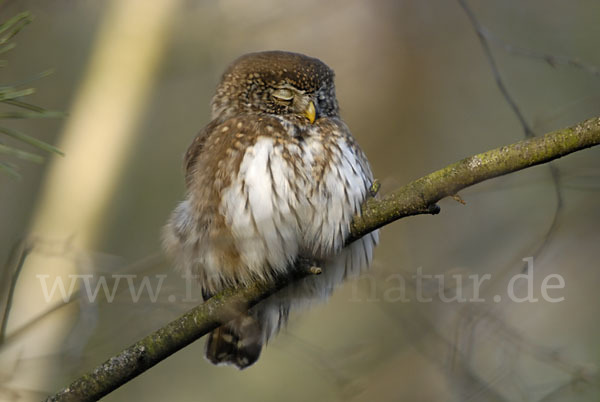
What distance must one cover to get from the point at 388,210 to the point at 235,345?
159 centimetres

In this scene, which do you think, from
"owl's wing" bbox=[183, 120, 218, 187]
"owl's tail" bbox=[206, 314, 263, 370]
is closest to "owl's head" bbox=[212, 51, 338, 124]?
"owl's wing" bbox=[183, 120, 218, 187]

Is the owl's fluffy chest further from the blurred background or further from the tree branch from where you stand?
→ the blurred background

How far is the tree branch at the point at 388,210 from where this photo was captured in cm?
237

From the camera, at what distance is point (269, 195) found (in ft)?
10.2

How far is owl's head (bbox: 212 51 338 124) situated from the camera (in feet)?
11.7

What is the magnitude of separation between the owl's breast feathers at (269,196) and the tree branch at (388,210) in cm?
20

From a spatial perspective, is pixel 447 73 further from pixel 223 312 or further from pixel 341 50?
pixel 223 312

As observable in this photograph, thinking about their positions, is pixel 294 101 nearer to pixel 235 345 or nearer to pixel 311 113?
pixel 311 113

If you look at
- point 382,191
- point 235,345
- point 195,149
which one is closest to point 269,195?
point 382,191

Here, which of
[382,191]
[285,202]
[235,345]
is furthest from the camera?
[235,345]

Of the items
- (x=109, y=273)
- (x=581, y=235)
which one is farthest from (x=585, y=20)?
(x=109, y=273)

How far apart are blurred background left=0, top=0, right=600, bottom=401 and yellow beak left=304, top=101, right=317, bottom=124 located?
699 mm

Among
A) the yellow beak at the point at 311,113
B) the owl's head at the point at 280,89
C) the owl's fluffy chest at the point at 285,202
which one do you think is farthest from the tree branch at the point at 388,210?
the owl's head at the point at 280,89

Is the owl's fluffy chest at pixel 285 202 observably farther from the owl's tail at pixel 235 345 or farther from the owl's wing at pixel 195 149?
the owl's tail at pixel 235 345
